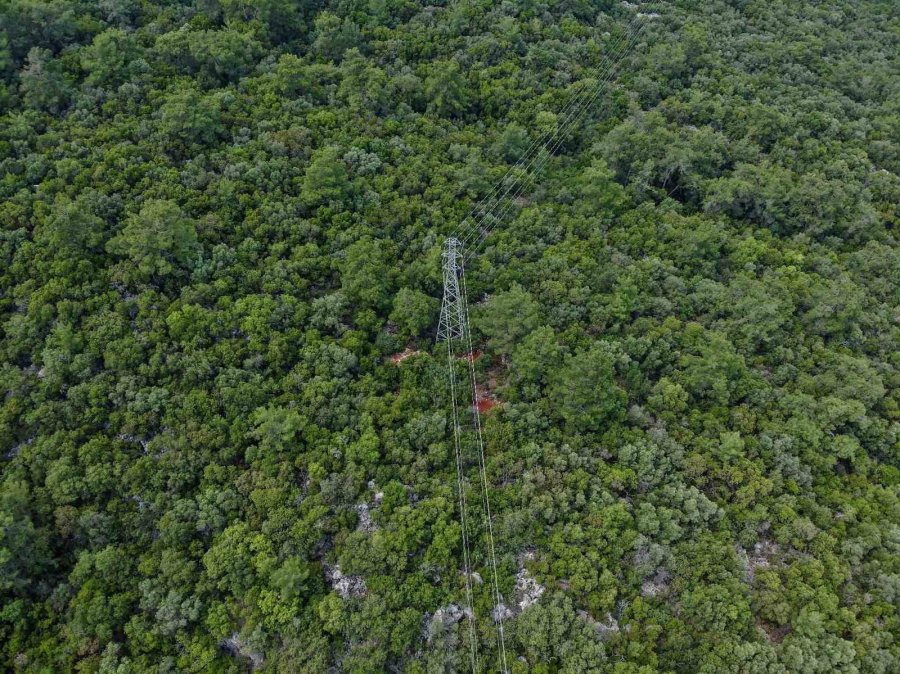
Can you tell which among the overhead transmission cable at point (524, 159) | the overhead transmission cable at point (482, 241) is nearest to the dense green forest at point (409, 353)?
the overhead transmission cable at point (482, 241)

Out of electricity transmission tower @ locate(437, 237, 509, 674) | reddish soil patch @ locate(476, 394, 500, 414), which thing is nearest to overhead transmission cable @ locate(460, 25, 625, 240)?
electricity transmission tower @ locate(437, 237, 509, 674)

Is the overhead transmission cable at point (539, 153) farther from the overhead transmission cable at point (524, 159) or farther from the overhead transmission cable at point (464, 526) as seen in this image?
the overhead transmission cable at point (464, 526)

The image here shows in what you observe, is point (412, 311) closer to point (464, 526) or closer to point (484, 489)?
point (484, 489)

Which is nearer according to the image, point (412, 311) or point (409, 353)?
point (412, 311)

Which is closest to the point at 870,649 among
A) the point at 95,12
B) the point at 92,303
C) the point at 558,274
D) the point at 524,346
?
the point at 524,346

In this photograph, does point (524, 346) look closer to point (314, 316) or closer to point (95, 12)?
point (314, 316)

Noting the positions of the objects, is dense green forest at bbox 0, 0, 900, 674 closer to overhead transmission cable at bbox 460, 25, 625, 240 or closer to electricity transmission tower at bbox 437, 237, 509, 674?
electricity transmission tower at bbox 437, 237, 509, 674

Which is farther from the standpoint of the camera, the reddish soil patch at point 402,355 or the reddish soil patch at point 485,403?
the reddish soil patch at point 402,355

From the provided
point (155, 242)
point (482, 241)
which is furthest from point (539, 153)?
point (155, 242)
